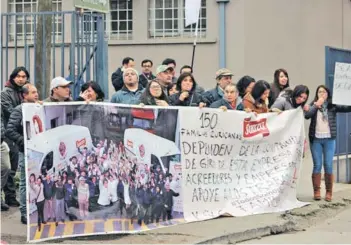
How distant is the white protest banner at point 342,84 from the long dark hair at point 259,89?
1.97m

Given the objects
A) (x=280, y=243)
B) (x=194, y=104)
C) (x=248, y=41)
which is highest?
(x=248, y=41)

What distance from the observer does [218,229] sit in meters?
8.12

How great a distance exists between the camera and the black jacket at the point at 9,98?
8.78m

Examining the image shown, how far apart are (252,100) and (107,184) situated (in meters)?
2.99

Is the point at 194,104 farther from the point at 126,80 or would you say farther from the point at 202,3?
the point at 202,3

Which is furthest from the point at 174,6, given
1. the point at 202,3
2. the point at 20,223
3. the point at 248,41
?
the point at 20,223

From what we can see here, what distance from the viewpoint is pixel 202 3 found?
635 inches

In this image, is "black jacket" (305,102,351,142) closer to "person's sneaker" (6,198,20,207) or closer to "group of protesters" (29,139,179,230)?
"group of protesters" (29,139,179,230)

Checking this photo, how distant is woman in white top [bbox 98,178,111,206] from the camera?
750 cm

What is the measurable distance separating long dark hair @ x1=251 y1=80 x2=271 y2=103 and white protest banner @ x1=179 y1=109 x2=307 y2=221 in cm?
28

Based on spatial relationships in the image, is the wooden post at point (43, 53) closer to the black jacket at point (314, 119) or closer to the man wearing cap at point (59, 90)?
the man wearing cap at point (59, 90)

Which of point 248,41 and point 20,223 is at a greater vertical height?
point 248,41

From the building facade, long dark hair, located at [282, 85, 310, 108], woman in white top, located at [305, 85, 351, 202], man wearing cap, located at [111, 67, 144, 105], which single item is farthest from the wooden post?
the building facade

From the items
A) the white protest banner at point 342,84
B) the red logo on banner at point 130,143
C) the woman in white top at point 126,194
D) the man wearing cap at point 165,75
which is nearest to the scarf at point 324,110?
the white protest banner at point 342,84
